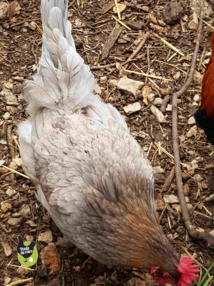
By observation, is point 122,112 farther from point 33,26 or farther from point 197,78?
point 33,26

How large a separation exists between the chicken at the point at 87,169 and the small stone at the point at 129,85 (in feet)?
2.82

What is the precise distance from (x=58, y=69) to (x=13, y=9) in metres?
1.84

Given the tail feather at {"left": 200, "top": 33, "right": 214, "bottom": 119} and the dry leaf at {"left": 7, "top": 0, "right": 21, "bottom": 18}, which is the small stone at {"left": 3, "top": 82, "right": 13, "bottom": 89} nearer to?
the dry leaf at {"left": 7, "top": 0, "right": 21, "bottom": 18}

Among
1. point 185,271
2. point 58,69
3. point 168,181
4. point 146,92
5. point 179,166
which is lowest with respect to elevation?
point 168,181

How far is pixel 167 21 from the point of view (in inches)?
169

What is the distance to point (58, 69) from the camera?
9.20 feet

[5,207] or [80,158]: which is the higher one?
[80,158]

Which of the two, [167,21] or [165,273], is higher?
[167,21]

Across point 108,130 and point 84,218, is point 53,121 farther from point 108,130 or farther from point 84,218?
point 84,218

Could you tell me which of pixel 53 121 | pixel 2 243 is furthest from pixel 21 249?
pixel 53 121

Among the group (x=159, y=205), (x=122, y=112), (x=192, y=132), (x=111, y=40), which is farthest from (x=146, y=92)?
(x=159, y=205)

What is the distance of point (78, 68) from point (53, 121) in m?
0.46

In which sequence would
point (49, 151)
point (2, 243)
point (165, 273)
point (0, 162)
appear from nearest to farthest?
point (165, 273) → point (49, 151) → point (2, 243) → point (0, 162)

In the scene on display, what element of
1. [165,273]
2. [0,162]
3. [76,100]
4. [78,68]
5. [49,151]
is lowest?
[0,162]
